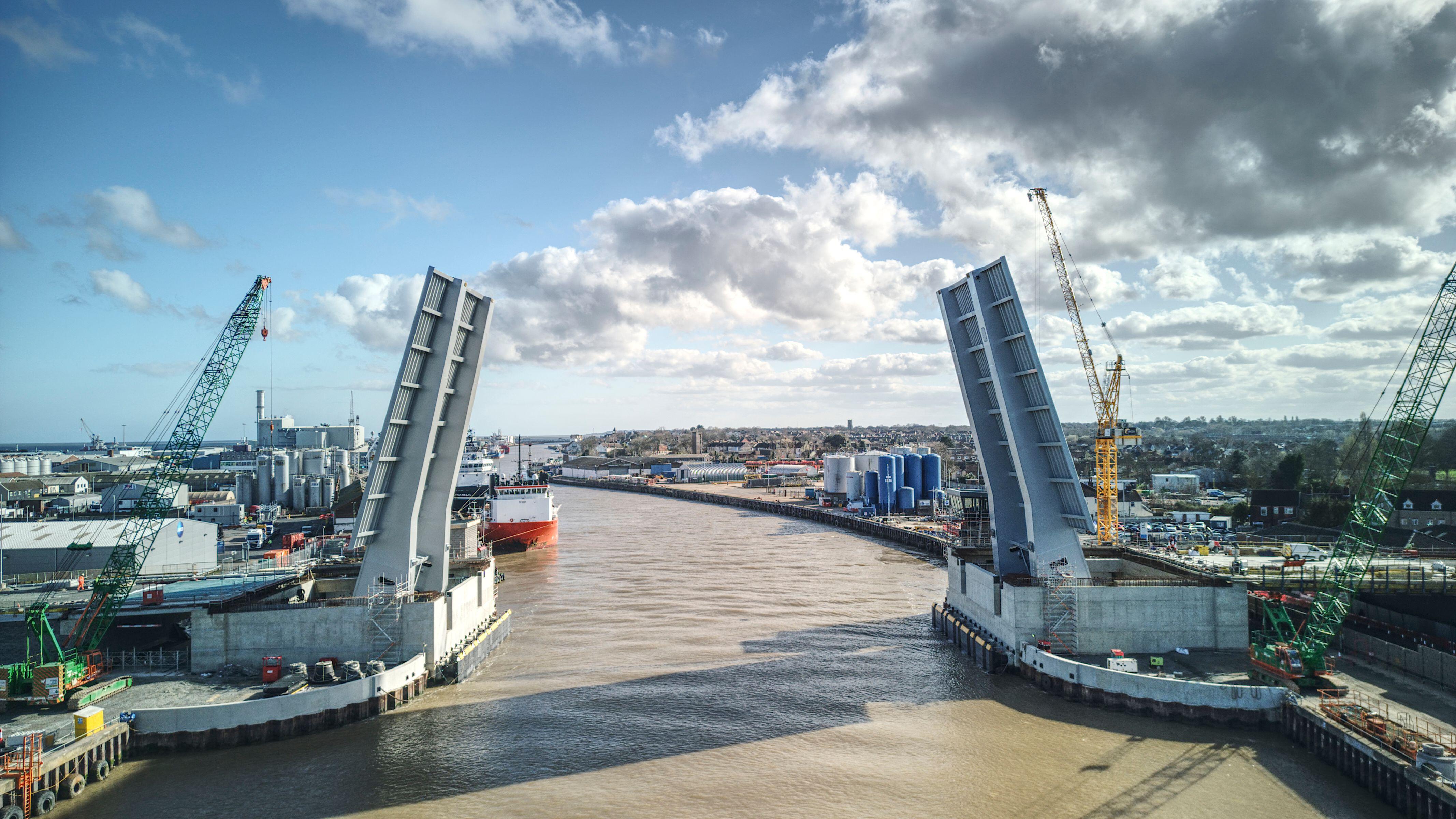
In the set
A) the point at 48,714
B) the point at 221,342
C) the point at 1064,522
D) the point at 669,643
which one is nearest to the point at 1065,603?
the point at 1064,522

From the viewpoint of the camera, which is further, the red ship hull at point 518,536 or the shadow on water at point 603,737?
the red ship hull at point 518,536

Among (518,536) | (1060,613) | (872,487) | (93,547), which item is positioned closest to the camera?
(1060,613)

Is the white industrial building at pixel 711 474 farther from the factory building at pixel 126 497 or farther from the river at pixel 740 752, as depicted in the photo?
the river at pixel 740 752

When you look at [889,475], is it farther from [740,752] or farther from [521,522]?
[740,752]

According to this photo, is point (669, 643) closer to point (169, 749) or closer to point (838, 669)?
point (838, 669)

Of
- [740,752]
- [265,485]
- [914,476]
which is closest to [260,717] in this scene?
[740,752]

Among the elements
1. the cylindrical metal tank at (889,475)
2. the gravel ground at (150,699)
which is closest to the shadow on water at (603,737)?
the gravel ground at (150,699)
